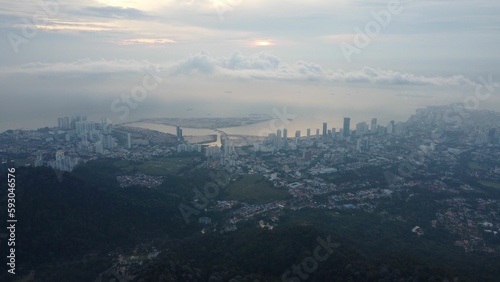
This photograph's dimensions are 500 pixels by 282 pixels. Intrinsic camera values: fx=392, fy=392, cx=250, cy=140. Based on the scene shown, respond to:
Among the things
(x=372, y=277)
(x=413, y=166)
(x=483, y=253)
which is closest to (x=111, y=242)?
(x=372, y=277)

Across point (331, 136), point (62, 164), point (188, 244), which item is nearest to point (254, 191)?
point (188, 244)

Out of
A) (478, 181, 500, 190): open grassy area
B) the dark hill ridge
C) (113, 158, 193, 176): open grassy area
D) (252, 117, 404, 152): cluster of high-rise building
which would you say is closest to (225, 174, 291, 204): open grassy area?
the dark hill ridge

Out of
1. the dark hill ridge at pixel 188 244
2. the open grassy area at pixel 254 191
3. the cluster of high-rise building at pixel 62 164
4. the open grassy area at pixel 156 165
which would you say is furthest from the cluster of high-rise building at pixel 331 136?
the cluster of high-rise building at pixel 62 164

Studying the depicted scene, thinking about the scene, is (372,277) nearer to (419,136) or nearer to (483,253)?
(483,253)

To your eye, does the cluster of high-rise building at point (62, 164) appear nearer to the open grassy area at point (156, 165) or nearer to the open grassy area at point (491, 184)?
the open grassy area at point (156, 165)

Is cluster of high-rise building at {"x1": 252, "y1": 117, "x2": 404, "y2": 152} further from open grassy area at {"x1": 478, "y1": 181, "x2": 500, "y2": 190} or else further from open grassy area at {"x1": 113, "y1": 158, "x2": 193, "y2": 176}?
open grassy area at {"x1": 478, "y1": 181, "x2": 500, "y2": 190}

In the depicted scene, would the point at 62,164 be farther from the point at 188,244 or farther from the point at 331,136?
the point at 331,136
